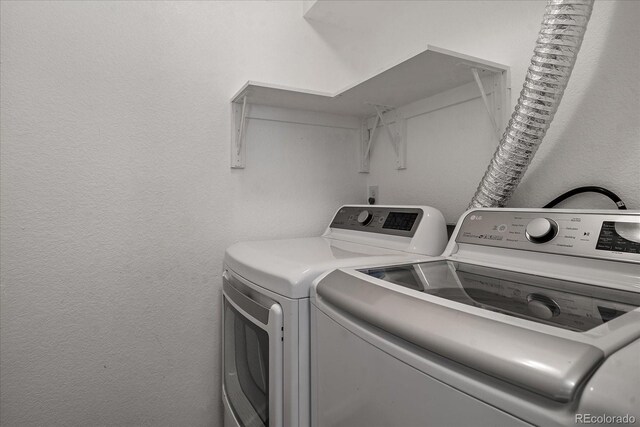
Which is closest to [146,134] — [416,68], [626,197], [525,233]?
[416,68]

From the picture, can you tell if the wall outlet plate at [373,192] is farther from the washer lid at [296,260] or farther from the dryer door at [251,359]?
the dryer door at [251,359]

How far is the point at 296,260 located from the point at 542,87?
89 cm

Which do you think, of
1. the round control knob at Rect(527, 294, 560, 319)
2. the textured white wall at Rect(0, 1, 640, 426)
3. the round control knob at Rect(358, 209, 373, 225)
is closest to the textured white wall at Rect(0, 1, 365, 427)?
the textured white wall at Rect(0, 1, 640, 426)

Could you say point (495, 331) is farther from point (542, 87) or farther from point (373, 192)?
point (373, 192)

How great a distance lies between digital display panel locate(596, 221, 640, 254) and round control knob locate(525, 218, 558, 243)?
0.33ft

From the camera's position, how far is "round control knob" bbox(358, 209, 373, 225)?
155 cm

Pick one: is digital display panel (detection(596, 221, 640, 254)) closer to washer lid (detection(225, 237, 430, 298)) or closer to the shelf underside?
washer lid (detection(225, 237, 430, 298))

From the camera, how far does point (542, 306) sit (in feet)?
2.13

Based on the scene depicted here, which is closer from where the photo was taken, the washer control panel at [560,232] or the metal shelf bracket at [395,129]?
the washer control panel at [560,232]

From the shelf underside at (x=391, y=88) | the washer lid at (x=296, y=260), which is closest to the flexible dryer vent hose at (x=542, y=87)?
the shelf underside at (x=391, y=88)

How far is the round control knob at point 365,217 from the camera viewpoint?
1.55 m

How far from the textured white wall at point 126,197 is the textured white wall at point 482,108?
55 centimetres

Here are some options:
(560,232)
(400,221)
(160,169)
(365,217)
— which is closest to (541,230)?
(560,232)

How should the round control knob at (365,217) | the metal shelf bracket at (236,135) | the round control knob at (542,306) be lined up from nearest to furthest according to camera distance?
the round control knob at (542,306), the round control knob at (365,217), the metal shelf bracket at (236,135)
